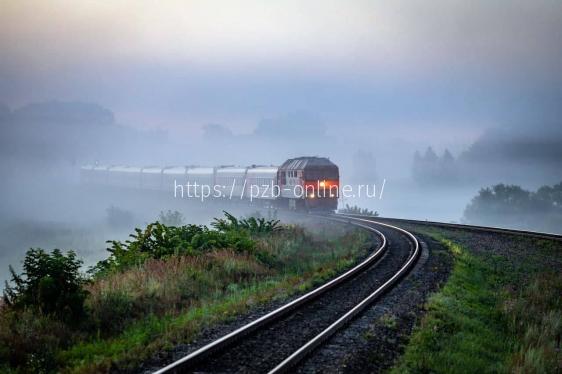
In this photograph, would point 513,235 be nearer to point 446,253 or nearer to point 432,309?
point 446,253

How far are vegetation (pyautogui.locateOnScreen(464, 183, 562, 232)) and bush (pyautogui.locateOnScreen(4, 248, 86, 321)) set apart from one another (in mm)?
88934

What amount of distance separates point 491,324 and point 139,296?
314 inches

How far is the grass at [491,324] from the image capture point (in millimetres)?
7500

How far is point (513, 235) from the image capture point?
23.9 metres

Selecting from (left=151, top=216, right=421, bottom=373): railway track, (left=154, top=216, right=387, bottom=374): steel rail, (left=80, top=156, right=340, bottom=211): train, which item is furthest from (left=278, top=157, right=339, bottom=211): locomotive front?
(left=154, top=216, right=387, bottom=374): steel rail

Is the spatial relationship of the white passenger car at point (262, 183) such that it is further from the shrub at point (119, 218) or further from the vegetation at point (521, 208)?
the vegetation at point (521, 208)

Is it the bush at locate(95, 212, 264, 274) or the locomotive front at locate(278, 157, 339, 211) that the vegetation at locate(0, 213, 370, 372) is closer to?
the bush at locate(95, 212, 264, 274)

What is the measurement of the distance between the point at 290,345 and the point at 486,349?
12.3 feet

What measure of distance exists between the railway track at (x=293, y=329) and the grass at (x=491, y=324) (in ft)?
4.80

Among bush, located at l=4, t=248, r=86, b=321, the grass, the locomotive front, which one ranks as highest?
the locomotive front

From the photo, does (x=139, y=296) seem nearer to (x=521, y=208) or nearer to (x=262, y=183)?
(x=262, y=183)

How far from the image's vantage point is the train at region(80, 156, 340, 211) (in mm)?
37875

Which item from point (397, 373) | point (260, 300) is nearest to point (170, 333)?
point (260, 300)

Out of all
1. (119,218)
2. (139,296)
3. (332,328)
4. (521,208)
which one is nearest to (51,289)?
(139,296)
